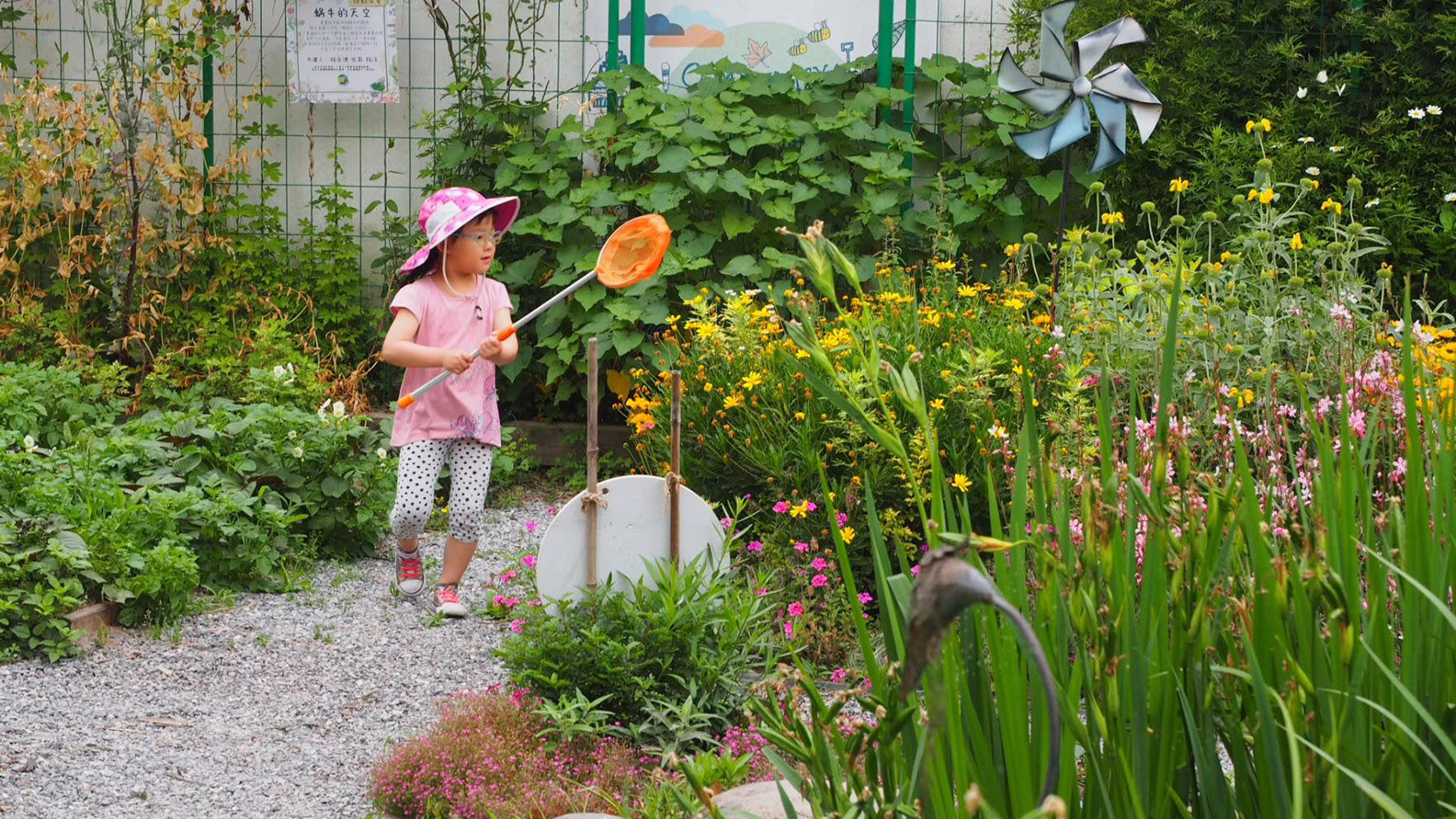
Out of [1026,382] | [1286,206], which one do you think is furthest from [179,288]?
[1026,382]

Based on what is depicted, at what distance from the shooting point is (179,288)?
6.38m

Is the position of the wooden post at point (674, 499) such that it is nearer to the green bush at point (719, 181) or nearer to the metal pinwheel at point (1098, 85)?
the green bush at point (719, 181)

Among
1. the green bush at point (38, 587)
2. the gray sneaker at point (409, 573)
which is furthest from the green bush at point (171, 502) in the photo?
the gray sneaker at point (409, 573)

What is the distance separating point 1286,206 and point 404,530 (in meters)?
3.79

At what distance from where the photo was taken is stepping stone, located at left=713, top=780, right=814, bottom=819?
2170mm

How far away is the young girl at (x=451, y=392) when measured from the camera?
4.03m

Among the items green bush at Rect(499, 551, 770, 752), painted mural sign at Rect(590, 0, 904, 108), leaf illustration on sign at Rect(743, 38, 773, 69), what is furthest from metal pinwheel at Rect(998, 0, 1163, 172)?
green bush at Rect(499, 551, 770, 752)

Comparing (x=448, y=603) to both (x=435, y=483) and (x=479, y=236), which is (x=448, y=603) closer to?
(x=435, y=483)

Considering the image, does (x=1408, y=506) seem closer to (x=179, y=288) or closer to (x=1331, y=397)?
(x=1331, y=397)

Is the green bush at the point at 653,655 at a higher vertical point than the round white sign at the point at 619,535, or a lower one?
lower

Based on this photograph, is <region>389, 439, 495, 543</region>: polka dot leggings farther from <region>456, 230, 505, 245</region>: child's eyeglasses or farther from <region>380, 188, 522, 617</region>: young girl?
<region>456, 230, 505, 245</region>: child's eyeglasses

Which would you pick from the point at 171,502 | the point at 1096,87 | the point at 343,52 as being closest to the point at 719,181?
the point at 1096,87

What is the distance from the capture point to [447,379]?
4020mm

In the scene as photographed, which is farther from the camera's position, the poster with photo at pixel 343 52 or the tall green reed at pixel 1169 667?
the poster with photo at pixel 343 52
